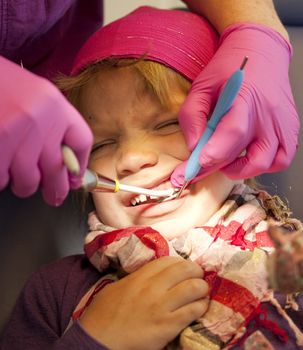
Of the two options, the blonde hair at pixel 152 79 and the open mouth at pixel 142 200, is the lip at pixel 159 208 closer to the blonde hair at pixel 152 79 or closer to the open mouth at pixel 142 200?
the open mouth at pixel 142 200

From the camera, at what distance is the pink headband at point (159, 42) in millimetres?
942

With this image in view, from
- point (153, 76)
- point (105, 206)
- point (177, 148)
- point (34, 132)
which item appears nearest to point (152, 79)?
point (153, 76)

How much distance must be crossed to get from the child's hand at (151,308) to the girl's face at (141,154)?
4.4 inches

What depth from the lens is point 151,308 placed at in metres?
0.78

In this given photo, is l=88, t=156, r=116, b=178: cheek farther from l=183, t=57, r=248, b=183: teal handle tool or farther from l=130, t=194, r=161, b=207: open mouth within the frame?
l=183, t=57, r=248, b=183: teal handle tool

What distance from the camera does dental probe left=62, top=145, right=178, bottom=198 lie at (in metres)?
0.61

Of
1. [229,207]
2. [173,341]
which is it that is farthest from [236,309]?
[229,207]

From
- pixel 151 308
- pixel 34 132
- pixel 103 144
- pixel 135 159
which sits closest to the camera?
pixel 34 132

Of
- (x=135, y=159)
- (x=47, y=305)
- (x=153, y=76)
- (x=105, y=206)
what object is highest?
(x=153, y=76)

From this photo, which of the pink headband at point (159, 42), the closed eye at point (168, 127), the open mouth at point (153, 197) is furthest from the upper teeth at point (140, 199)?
the pink headband at point (159, 42)

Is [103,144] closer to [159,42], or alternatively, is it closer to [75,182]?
[159,42]

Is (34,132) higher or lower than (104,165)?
higher

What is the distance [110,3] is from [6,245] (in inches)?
31.3

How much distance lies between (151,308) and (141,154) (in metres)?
0.26
